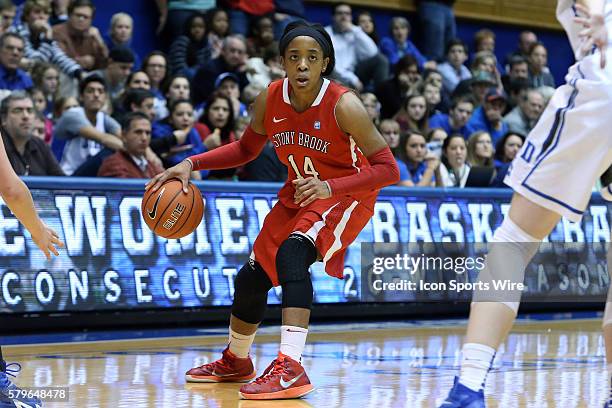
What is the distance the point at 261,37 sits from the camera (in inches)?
520

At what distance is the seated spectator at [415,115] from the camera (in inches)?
500

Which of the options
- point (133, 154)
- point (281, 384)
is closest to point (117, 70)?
point (133, 154)

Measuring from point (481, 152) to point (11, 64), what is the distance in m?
4.77

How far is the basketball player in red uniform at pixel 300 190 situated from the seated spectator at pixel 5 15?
525cm

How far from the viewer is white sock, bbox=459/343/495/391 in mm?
4020

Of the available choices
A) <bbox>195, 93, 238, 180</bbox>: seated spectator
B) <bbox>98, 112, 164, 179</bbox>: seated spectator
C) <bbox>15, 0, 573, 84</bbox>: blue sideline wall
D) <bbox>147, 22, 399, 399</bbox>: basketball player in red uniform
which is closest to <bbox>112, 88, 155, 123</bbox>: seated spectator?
<bbox>195, 93, 238, 180</bbox>: seated spectator

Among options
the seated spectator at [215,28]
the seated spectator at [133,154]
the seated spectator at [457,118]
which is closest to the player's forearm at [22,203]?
the seated spectator at [133,154]

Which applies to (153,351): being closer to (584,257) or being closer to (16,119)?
(16,119)

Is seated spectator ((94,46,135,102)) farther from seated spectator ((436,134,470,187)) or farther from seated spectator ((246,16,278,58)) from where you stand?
seated spectator ((436,134,470,187))

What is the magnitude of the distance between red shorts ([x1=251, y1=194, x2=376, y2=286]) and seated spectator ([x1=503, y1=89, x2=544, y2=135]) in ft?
27.2

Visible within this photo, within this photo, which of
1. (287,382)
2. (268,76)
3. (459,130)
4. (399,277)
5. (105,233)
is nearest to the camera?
(287,382)

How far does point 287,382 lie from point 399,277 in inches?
182

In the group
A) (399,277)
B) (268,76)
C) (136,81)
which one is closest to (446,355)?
(399,277)

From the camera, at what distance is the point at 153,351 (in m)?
7.57
